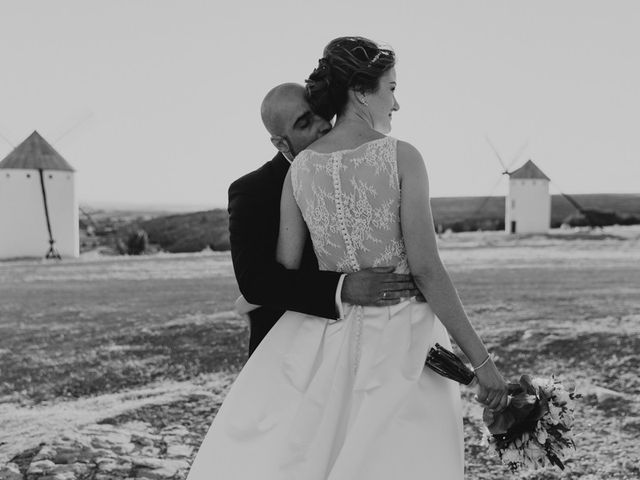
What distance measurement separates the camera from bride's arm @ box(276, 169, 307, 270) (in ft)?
7.45

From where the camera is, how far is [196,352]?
8273 millimetres

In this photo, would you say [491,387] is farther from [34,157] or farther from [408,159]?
[34,157]

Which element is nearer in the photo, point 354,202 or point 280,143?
point 354,202

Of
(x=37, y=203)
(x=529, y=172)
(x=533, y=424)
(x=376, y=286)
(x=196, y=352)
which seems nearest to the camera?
(x=376, y=286)

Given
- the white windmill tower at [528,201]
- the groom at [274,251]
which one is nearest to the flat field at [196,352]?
the groom at [274,251]

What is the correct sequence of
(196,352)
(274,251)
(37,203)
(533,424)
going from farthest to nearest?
(37,203), (196,352), (533,424), (274,251)

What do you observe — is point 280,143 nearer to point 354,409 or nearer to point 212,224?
point 354,409

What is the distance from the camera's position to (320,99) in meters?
2.23

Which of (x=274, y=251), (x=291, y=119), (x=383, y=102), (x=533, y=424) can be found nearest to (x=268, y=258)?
(x=274, y=251)

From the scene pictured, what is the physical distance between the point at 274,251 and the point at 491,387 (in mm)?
831

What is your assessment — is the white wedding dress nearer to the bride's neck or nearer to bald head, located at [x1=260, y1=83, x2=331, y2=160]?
the bride's neck

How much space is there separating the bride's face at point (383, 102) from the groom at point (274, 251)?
23cm

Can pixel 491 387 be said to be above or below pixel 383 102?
below

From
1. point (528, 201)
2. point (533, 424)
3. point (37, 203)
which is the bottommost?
point (533, 424)
